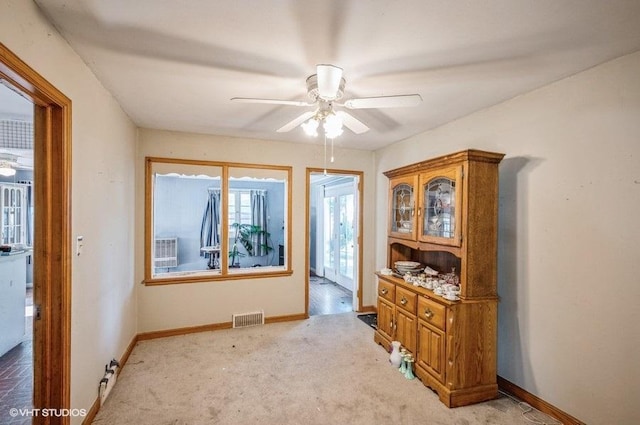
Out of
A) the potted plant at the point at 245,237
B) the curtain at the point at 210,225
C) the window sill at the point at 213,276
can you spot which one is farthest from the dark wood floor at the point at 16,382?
the potted plant at the point at 245,237

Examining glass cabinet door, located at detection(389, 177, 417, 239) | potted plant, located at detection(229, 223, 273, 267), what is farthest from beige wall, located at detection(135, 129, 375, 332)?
potted plant, located at detection(229, 223, 273, 267)

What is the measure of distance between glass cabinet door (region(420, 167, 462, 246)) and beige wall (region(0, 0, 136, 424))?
2654 mm

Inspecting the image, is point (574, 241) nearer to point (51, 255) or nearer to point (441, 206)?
point (441, 206)

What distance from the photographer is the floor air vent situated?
3699 millimetres

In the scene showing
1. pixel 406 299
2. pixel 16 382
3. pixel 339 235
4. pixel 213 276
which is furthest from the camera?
pixel 339 235

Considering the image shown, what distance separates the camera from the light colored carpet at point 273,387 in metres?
2.10

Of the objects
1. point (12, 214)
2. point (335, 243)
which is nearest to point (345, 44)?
point (335, 243)

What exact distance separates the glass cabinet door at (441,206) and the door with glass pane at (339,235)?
2.72 meters

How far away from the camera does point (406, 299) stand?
2820 millimetres

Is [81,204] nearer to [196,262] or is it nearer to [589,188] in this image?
[589,188]

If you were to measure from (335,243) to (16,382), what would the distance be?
192 inches

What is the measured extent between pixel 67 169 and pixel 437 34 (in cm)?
221

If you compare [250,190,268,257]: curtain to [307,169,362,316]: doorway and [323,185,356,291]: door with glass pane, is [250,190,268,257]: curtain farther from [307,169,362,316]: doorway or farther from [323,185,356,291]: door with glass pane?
[323,185,356,291]: door with glass pane

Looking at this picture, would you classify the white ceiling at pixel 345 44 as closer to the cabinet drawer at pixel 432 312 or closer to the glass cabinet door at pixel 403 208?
the glass cabinet door at pixel 403 208
